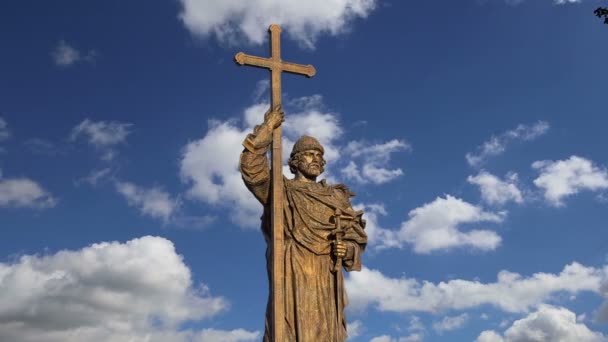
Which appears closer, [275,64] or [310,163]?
[275,64]

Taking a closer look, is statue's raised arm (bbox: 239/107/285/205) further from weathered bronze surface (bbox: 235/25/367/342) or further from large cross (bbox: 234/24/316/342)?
large cross (bbox: 234/24/316/342)

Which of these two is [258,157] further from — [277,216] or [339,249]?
[339,249]

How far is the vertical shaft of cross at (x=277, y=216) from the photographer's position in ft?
40.9

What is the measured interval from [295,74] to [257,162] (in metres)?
1.95

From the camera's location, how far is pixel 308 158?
1445cm

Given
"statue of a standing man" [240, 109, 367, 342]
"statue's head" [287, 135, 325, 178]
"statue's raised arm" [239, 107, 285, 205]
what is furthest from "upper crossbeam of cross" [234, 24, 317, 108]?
"statue's head" [287, 135, 325, 178]

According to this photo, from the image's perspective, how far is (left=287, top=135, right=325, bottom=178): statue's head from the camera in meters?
14.4

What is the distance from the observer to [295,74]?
1428 centimetres

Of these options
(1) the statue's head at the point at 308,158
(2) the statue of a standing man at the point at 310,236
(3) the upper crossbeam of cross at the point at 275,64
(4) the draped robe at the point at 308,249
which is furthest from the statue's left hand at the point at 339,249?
(3) the upper crossbeam of cross at the point at 275,64

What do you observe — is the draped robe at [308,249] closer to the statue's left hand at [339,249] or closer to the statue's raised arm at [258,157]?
the statue's raised arm at [258,157]

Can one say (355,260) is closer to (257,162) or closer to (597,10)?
(257,162)

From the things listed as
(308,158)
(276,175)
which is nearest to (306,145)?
(308,158)

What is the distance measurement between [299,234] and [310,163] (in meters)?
1.45

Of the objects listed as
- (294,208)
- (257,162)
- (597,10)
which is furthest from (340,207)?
(597,10)
